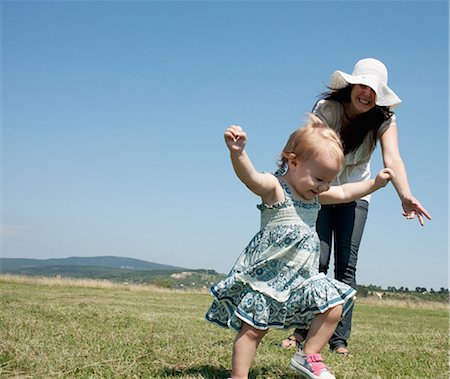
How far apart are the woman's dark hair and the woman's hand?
904mm

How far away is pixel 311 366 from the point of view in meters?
3.27

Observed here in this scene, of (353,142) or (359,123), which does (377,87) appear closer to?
(359,123)

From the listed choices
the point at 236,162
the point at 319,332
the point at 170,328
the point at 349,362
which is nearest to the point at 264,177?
the point at 236,162

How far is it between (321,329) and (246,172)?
1047 mm

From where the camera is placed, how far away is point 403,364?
13.9ft

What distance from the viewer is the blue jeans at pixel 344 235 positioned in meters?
5.05

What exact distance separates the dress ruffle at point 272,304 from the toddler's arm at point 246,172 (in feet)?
1.83

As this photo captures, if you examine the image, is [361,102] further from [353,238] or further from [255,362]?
[255,362]

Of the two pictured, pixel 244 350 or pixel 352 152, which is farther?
pixel 352 152

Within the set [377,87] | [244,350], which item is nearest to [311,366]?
[244,350]

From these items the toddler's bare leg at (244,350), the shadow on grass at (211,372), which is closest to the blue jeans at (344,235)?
the shadow on grass at (211,372)

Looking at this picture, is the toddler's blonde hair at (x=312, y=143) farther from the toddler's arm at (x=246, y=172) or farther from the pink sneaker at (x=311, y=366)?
the pink sneaker at (x=311, y=366)

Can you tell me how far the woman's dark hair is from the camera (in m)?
4.88

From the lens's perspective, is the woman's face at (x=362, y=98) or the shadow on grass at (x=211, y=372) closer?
the shadow on grass at (x=211, y=372)
